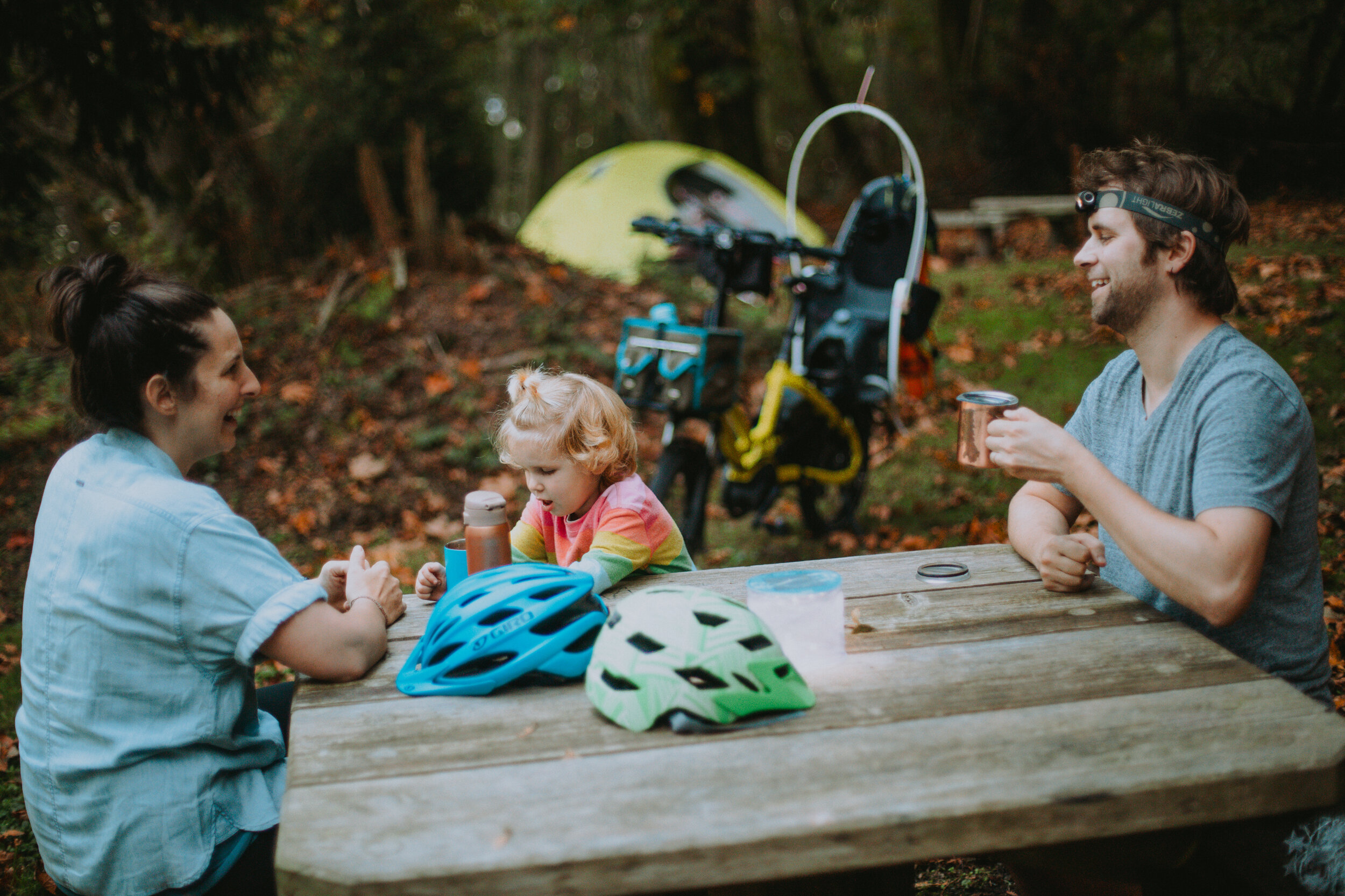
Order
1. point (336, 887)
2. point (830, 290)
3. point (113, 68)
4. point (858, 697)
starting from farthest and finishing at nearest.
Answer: point (113, 68) → point (830, 290) → point (858, 697) → point (336, 887)

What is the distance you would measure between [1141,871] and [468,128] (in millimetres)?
12673

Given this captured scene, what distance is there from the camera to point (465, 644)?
182 cm

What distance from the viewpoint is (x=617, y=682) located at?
1664mm

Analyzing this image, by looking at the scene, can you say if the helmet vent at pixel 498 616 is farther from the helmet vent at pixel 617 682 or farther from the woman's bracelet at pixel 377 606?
the woman's bracelet at pixel 377 606

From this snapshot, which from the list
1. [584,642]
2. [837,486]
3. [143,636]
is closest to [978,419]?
[584,642]

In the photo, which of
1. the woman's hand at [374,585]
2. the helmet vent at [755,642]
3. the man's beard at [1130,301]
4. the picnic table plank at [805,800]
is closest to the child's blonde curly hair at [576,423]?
the woman's hand at [374,585]

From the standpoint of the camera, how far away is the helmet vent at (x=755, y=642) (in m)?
1.62

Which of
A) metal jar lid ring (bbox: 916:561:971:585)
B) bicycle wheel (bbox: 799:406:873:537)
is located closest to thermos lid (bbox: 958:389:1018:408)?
metal jar lid ring (bbox: 916:561:971:585)

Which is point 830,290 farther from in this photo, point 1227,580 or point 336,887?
point 336,887

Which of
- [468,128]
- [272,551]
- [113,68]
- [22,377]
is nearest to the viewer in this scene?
[272,551]

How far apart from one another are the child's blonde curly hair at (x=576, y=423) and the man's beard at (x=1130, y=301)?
1.30 m

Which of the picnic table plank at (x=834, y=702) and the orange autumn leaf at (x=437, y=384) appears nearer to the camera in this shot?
the picnic table plank at (x=834, y=702)

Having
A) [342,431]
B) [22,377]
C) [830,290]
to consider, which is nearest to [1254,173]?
[830,290]

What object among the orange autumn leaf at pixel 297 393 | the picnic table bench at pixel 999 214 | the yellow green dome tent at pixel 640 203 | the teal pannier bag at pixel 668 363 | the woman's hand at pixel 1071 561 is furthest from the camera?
the picnic table bench at pixel 999 214
